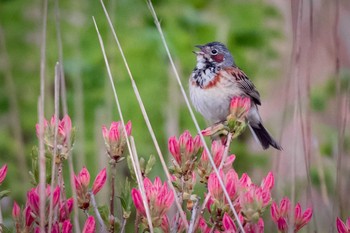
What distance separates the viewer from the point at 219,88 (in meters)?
3.37

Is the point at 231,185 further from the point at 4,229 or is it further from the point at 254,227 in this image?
the point at 4,229

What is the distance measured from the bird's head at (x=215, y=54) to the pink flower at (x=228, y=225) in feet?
5.01

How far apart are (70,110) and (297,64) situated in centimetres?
285

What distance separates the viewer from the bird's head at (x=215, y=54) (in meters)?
3.42

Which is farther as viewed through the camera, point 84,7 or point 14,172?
point 84,7

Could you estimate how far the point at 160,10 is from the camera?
17.4ft

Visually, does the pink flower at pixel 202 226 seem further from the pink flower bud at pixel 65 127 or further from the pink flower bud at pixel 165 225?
the pink flower bud at pixel 65 127

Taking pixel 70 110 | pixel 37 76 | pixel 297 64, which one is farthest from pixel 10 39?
pixel 297 64

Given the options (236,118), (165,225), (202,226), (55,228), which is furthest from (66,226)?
(236,118)

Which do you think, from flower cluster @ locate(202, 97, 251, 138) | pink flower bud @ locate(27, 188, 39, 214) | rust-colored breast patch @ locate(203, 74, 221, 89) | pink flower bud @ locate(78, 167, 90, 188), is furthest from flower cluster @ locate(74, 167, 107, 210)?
rust-colored breast patch @ locate(203, 74, 221, 89)

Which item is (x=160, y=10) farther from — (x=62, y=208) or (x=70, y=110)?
(x=62, y=208)

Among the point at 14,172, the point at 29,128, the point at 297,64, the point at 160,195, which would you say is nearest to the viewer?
the point at 160,195

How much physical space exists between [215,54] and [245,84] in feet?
0.58

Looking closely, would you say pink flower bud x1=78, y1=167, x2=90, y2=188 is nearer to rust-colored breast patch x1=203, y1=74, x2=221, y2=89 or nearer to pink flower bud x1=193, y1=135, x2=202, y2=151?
pink flower bud x1=193, y1=135, x2=202, y2=151
